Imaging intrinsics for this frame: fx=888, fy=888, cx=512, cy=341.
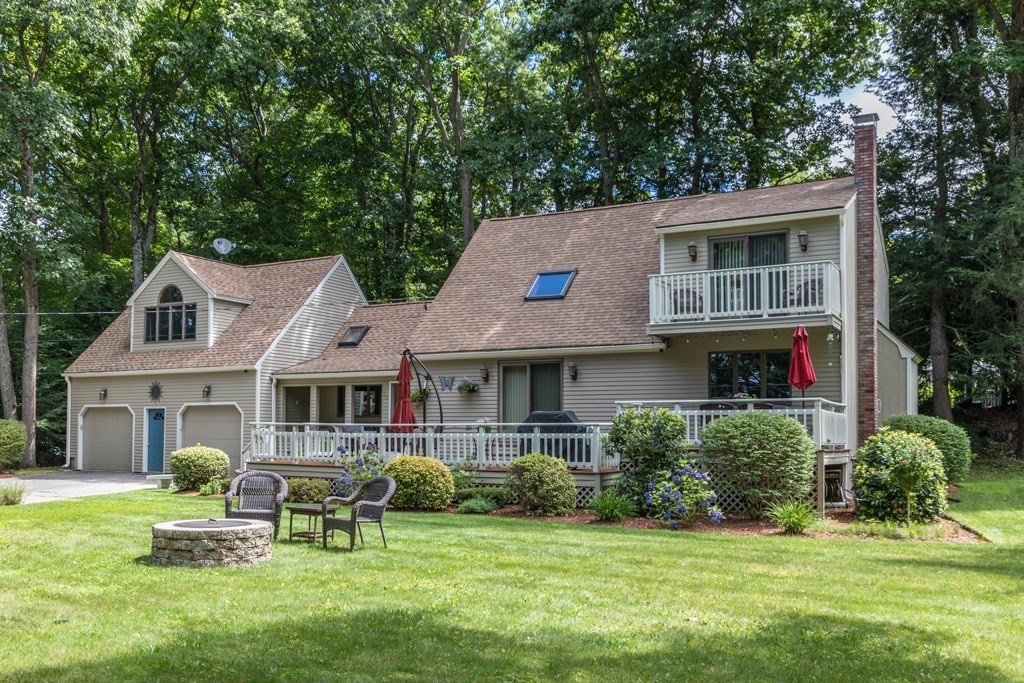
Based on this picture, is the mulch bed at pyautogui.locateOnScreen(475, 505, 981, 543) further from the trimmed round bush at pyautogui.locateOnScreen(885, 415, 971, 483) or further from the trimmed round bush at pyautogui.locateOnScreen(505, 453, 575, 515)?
the trimmed round bush at pyautogui.locateOnScreen(885, 415, 971, 483)

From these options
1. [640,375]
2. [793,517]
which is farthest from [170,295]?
[793,517]

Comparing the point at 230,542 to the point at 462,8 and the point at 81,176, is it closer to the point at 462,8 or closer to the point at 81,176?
the point at 462,8

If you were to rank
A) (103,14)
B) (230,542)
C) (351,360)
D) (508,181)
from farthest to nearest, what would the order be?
1. (508,181)
2. (103,14)
3. (351,360)
4. (230,542)

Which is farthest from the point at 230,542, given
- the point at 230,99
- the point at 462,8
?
the point at 230,99

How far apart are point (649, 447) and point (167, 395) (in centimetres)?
→ 1661

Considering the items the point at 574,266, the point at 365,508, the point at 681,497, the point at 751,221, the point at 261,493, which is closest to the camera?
the point at 365,508

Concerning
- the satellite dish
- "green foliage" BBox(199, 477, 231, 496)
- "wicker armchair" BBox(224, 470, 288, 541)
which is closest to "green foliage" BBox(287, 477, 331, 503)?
"green foliage" BBox(199, 477, 231, 496)

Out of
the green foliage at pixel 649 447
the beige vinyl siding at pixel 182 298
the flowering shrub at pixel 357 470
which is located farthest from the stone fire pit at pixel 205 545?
the beige vinyl siding at pixel 182 298

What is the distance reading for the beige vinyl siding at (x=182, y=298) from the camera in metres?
26.5

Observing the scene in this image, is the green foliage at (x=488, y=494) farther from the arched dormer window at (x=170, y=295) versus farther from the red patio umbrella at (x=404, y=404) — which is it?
the arched dormer window at (x=170, y=295)

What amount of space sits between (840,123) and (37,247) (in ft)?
92.8

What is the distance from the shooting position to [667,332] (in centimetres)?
1839

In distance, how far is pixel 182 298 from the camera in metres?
27.0

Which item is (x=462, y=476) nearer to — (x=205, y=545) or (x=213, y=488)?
(x=213, y=488)
